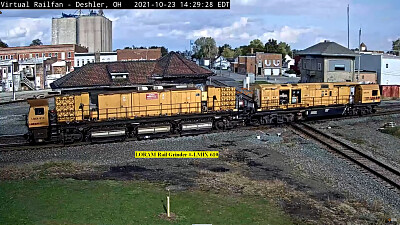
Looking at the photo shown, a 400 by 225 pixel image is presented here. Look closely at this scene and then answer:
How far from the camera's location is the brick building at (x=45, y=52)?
305 ft

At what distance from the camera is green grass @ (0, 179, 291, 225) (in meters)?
14.6

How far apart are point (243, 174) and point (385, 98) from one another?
1737 inches

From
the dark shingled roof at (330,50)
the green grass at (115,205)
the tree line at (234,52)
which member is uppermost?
the tree line at (234,52)

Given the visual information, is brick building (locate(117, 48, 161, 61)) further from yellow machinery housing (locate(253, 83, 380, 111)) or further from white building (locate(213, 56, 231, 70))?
yellow machinery housing (locate(253, 83, 380, 111))

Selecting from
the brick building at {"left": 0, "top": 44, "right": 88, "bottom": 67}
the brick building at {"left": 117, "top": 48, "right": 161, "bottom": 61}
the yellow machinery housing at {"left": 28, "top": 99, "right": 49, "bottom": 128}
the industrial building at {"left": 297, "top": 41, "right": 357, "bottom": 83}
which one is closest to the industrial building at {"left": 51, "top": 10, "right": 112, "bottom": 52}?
the brick building at {"left": 0, "top": 44, "right": 88, "bottom": 67}

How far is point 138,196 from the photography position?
17.5 metres

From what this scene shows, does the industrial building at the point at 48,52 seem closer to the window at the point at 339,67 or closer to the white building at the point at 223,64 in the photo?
the white building at the point at 223,64

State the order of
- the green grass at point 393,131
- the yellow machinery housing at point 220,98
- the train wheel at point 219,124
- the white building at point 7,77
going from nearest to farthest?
the green grass at point 393,131, the yellow machinery housing at point 220,98, the train wheel at point 219,124, the white building at point 7,77

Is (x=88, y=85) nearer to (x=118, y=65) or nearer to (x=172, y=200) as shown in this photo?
(x=118, y=65)

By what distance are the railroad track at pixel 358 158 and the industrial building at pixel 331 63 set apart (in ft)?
82.9

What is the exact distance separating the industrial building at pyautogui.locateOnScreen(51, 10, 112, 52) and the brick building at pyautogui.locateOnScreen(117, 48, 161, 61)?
40.4m

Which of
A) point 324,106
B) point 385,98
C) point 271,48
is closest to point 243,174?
point 324,106

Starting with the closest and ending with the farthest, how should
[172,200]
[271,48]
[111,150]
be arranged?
1. [172,200]
2. [111,150]
3. [271,48]
